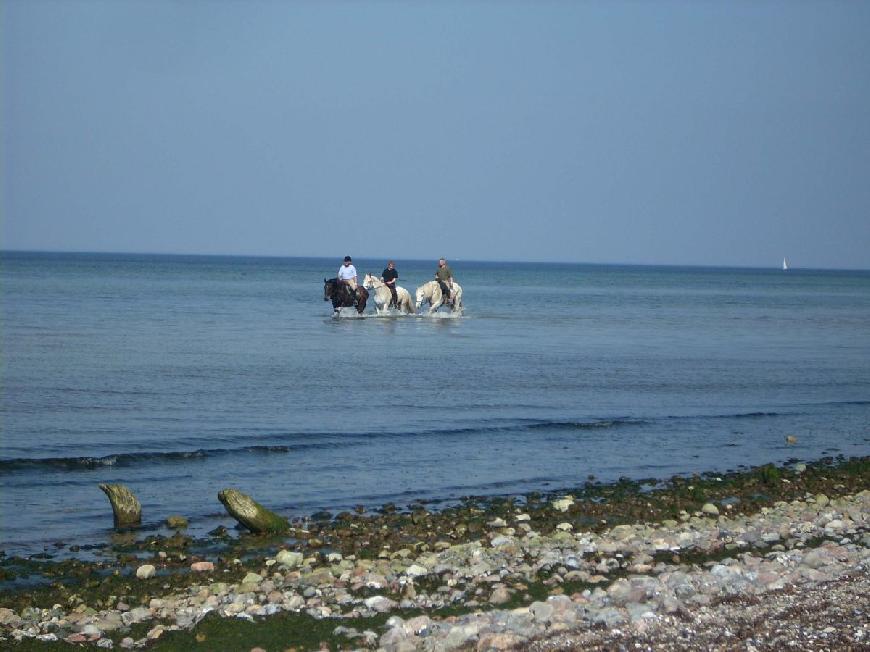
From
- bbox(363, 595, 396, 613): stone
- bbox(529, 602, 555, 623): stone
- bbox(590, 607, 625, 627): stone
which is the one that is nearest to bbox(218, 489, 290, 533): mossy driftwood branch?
bbox(363, 595, 396, 613): stone

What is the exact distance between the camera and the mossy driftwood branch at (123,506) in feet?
40.1

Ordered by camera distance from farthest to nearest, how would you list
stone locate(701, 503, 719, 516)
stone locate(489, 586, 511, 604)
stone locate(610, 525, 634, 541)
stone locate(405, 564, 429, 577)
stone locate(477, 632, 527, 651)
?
1. stone locate(701, 503, 719, 516)
2. stone locate(610, 525, 634, 541)
3. stone locate(405, 564, 429, 577)
4. stone locate(489, 586, 511, 604)
5. stone locate(477, 632, 527, 651)

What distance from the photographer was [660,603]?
331 inches

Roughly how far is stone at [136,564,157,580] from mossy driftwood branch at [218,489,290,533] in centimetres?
161

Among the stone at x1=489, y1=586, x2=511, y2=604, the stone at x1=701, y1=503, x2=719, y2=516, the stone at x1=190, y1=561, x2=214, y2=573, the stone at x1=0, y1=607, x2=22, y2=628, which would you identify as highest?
the stone at x1=489, y1=586, x2=511, y2=604

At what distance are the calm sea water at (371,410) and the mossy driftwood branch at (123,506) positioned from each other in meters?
0.21

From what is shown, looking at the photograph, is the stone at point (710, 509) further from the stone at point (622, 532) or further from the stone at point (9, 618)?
the stone at point (9, 618)

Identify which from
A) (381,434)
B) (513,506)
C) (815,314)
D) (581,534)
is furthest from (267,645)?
(815,314)

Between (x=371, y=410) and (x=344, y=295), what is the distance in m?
21.8

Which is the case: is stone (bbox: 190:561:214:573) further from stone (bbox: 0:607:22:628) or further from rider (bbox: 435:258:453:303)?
rider (bbox: 435:258:453:303)

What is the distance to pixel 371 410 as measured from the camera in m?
20.4

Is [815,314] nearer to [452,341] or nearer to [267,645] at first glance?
[452,341]

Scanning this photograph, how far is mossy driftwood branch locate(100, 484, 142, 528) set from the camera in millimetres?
12227

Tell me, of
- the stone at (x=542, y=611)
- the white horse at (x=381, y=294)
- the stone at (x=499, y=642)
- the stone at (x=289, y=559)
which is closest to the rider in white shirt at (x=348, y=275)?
the white horse at (x=381, y=294)
